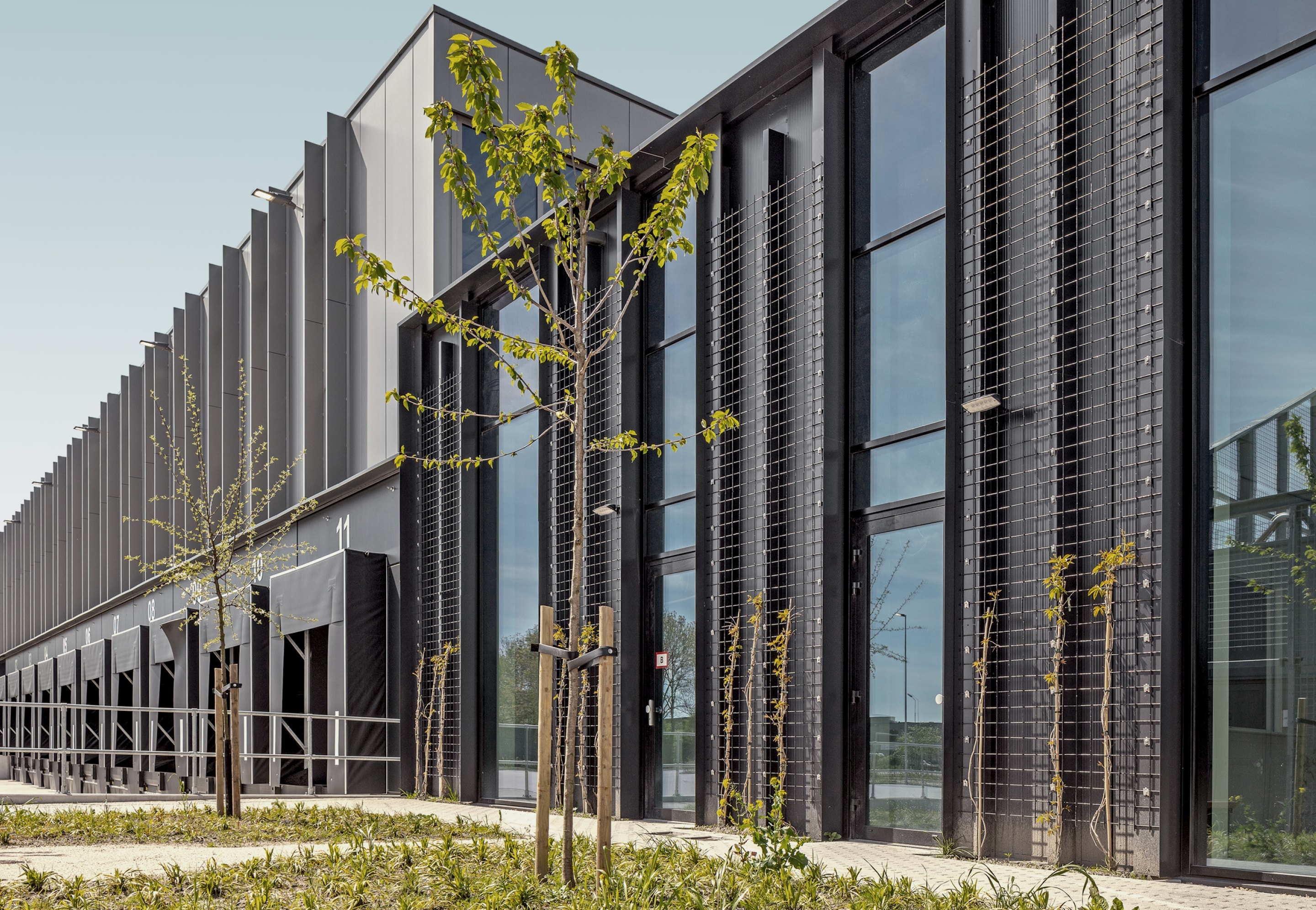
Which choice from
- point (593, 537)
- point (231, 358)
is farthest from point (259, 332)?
point (593, 537)

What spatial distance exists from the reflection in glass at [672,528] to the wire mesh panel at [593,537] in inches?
17.0

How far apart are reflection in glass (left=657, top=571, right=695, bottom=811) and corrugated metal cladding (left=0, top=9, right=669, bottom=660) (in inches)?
269

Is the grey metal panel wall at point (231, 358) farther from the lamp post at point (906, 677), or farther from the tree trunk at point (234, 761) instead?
the lamp post at point (906, 677)

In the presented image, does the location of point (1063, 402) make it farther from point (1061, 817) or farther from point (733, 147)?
point (733, 147)

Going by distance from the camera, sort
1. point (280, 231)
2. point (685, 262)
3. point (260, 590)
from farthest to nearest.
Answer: point (280, 231), point (260, 590), point (685, 262)

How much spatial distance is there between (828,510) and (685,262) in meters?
3.82

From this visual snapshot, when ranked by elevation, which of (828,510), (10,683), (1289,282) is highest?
(1289,282)

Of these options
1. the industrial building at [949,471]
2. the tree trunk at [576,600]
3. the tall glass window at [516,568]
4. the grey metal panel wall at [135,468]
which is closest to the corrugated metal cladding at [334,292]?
the industrial building at [949,471]

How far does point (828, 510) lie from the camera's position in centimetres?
951

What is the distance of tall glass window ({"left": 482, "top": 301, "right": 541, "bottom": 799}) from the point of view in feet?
47.3

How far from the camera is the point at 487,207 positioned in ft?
56.4

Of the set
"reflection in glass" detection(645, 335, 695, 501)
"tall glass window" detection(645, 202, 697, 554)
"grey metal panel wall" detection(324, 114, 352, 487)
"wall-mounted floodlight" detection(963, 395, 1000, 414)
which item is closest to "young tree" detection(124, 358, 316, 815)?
"grey metal panel wall" detection(324, 114, 352, 487)

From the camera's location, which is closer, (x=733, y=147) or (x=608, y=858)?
(x=608, y=858)

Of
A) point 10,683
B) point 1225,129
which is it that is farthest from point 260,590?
point 10,683
